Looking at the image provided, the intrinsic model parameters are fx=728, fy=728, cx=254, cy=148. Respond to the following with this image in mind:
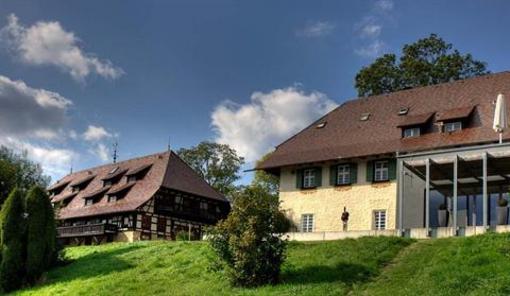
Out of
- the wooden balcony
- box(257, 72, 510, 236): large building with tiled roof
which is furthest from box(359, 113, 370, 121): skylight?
the wooden balcony

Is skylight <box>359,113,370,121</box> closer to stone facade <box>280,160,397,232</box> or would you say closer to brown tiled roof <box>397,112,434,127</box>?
brown tiled roof <box>397,112,434,127</box>

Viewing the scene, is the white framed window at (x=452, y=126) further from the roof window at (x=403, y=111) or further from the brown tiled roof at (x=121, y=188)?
the brown tiled roof at (x=121, y=188)

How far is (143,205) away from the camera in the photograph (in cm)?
5325

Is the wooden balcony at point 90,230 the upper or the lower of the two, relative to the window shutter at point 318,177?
lower

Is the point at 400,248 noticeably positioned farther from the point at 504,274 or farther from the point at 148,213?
the point at 148,213

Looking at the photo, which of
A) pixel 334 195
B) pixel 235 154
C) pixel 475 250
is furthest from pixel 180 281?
pixel 235 154

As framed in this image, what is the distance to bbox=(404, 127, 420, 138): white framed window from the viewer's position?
37.5 m

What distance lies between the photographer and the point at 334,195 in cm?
3925

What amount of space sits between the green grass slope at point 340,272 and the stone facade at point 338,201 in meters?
8.91

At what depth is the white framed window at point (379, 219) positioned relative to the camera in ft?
121

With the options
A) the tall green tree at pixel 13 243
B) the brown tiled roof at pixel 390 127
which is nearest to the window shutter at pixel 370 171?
the brown tiled roof at pixel 390 127

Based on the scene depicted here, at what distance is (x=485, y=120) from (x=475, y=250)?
14.3 meters

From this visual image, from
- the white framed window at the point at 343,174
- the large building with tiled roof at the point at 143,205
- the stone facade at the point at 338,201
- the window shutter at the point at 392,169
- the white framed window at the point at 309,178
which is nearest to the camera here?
the window shutter at the point at 392,169

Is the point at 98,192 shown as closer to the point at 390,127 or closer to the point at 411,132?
the point at 390,127
